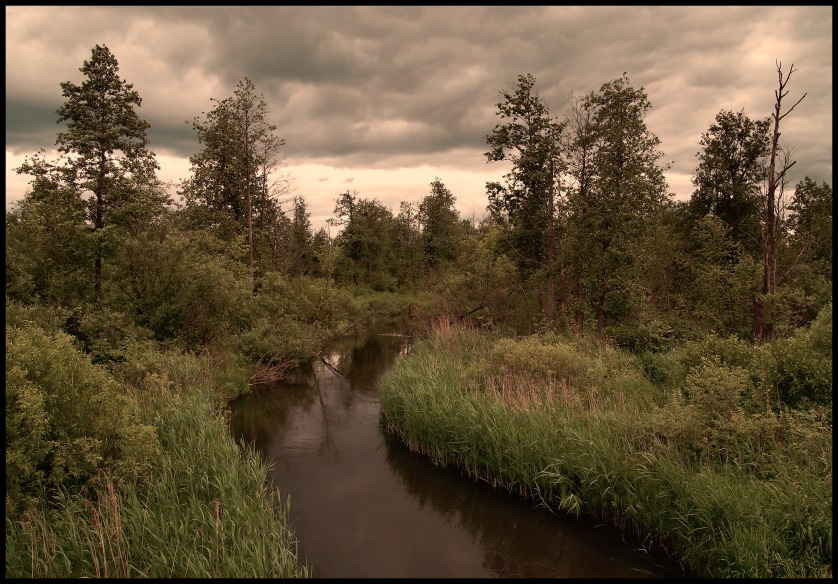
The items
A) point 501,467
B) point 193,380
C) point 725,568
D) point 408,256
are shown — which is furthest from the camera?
point 408,256

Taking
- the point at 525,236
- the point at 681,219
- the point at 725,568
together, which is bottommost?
the point at 725,568

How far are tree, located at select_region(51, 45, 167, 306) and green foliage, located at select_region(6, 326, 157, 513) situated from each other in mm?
11478

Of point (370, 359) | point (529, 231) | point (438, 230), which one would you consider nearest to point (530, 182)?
point (529, 231)

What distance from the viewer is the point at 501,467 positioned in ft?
38.1

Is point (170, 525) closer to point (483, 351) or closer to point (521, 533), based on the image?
point (521, 533)

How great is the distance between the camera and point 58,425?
7.99m

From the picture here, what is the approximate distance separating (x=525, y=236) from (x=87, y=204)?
62.6 feet

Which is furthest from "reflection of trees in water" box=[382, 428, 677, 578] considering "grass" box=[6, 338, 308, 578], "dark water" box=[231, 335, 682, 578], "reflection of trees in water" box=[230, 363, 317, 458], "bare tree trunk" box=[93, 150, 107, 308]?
"bare tree trunk" box=[93, 150, 107, 308]

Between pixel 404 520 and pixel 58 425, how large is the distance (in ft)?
22.9

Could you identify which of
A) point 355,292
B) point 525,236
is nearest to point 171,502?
point 525,236

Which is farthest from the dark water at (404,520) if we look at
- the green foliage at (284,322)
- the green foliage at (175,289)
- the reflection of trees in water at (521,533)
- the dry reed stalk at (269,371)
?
the green foliage at (175,289)

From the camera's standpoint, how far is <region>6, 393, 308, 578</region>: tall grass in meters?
6.86

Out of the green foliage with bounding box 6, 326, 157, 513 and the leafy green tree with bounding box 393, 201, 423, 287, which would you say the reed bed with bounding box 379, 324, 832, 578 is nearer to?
the green foliage with bounding box 6, 326, 157, 513

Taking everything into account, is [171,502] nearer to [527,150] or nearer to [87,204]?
[87,204]
